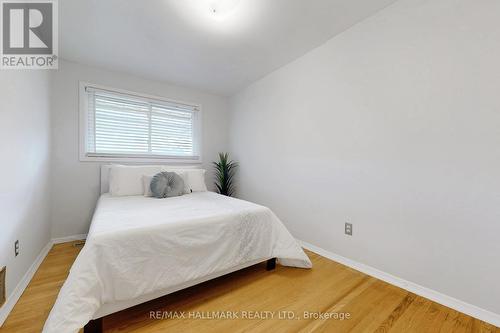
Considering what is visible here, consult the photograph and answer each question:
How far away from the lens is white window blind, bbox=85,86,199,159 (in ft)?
9.28

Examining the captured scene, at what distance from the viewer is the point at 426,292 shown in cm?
158

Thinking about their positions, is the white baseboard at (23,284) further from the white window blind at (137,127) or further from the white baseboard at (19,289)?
the white window blind at (137,127)

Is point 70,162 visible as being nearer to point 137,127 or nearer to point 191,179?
point 137,127

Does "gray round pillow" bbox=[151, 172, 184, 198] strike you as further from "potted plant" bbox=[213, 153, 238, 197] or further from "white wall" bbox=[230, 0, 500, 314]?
"white wall" bbox=[230, 0, 500, 314]

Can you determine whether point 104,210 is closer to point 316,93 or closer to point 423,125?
point 316,93

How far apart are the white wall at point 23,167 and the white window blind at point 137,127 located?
546mm

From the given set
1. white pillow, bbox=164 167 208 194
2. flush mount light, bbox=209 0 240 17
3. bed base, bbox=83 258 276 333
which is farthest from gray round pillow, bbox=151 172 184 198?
flush mount light, bbox=209 0 240 17

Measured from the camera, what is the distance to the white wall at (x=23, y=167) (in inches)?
53.6

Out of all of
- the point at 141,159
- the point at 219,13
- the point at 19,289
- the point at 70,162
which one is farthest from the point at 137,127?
the point at 19,289

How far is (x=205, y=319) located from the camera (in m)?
1.35

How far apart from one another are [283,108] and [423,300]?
235 cm

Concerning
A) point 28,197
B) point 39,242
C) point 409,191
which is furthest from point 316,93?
point 39,242

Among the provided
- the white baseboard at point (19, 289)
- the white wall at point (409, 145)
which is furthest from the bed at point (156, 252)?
the white wall at point (409, 145)

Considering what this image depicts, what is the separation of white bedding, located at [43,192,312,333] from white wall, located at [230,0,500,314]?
718mm
